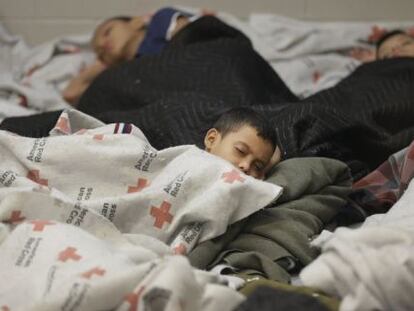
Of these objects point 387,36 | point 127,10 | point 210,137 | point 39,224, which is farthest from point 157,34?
point 39,224

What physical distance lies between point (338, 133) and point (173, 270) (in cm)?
60

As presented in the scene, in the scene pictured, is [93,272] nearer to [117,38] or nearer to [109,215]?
[109,215]

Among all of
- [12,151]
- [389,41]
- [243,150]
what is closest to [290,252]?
[243,150]

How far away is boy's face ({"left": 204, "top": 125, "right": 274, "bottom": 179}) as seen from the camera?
1.10m

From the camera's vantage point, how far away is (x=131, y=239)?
3.00 ft

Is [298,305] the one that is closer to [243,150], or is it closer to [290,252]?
[290,252]

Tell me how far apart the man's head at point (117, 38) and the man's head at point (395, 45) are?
71 centimetres

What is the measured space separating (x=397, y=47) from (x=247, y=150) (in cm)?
91

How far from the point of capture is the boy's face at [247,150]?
1098 millimetres

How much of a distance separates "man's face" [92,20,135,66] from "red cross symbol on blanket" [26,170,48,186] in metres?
0.97

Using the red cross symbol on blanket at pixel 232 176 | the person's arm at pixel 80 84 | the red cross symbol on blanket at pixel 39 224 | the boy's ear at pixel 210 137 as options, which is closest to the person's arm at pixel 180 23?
the person's arm at pixel 80 84

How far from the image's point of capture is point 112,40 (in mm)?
1939

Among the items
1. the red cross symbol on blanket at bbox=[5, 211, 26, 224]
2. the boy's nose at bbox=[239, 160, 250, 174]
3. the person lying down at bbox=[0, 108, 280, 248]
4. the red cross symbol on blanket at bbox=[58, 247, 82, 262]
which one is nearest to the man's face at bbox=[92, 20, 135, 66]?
the person lying down at bbox=[0, 108, 280, 248]

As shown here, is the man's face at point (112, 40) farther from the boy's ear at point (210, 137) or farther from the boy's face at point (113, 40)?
the boy's ear at point (210, 137)
